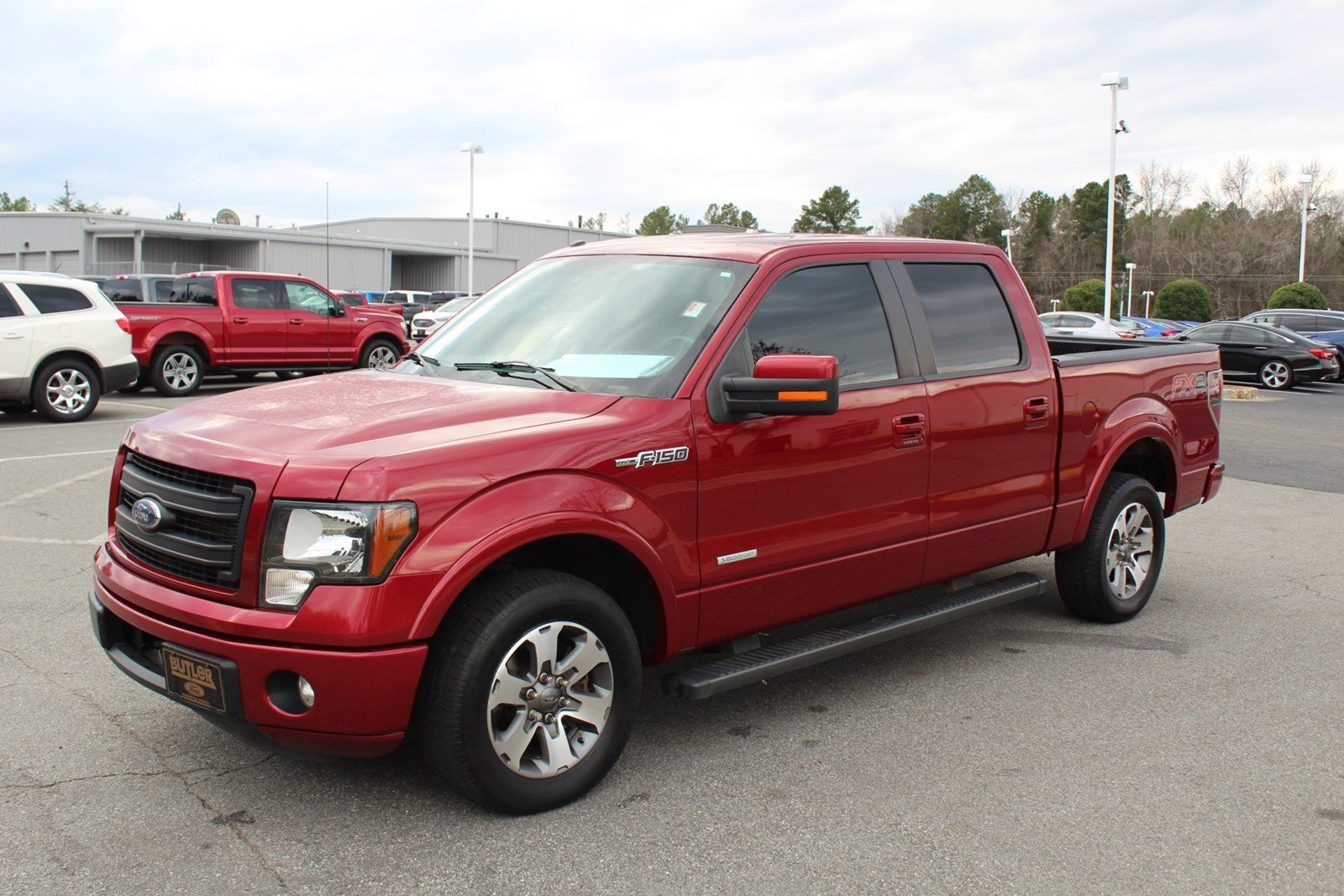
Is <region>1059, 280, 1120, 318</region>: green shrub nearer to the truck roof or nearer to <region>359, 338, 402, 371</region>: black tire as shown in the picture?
<region>359, 338, 402, 371</region>: black tire

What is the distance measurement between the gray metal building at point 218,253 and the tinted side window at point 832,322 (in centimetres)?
4925

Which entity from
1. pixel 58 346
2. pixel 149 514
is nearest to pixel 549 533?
pixel 149 514

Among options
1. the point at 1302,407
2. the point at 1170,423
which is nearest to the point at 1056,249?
the point at 1302,407

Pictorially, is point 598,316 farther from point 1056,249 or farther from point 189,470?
point 1056,249

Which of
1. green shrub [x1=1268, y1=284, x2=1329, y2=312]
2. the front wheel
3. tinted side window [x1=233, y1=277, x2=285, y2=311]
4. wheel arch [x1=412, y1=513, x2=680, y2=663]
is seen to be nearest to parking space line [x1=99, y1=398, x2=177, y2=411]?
tinted side window [x1=233, y1=277, x2=285, y2=311]

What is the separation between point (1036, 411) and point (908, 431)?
0.96 metres

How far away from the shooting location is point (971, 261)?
17.7 feet

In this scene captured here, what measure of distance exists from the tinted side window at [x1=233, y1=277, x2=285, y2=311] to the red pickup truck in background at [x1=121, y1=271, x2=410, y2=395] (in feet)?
0.04

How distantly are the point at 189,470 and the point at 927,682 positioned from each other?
3.15m

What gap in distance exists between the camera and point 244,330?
59.5ft

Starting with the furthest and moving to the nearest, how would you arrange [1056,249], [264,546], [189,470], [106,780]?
[1056,249]
[106,780]
[189,470]
[264,546]

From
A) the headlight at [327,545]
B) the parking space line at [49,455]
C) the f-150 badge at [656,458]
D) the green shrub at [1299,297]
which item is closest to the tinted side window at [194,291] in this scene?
the parking space line at [49,455]

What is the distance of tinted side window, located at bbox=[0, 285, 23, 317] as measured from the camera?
13.4 meters

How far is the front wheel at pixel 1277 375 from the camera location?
25734mm
